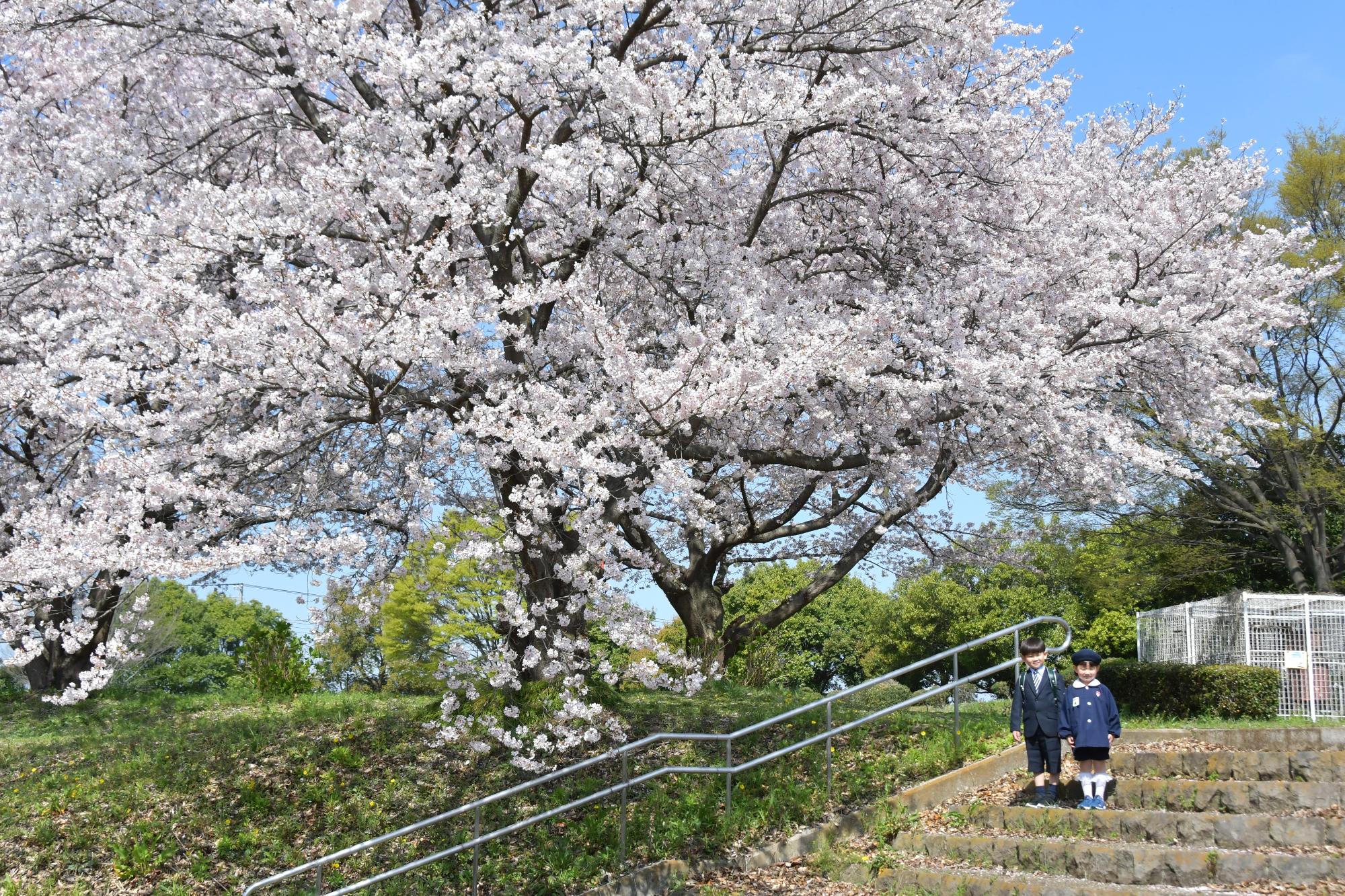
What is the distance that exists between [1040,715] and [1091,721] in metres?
0.38

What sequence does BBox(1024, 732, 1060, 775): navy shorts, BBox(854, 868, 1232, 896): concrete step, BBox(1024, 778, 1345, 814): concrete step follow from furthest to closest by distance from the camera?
1. BBox(1024, 732, 1060, 775): navy shorts
2. BBox(1024, 778, 1345, 814): concrete step
3. BBox(854, 868, 1232, 896): concrete step

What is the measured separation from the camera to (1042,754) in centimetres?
861

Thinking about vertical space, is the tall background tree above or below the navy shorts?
above

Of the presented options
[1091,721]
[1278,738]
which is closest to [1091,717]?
[1091,721]

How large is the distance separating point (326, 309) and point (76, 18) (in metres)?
4.90

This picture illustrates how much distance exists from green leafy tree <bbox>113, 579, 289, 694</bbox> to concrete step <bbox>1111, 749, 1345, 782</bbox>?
37.7 m

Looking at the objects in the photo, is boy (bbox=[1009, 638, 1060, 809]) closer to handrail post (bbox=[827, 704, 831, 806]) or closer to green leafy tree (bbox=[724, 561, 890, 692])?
handrail post (bbox=[827, 704, 831, 806])

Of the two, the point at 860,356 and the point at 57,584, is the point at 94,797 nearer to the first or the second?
the point at 57,584

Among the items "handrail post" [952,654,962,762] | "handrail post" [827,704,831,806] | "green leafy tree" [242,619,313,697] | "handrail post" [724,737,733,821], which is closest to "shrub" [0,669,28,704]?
"green leafy tree" [242,619,313,697]

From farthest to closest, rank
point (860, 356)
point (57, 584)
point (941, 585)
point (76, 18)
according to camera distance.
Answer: point (941, 585)
point (76, 18)
point (860, 356)
point (57, 584)

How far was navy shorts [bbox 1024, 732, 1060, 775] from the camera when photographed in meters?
8.53

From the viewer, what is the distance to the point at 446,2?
1053cm

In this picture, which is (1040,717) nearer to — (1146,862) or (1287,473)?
(1146,862)

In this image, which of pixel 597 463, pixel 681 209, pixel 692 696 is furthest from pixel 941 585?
pixel 597 463
